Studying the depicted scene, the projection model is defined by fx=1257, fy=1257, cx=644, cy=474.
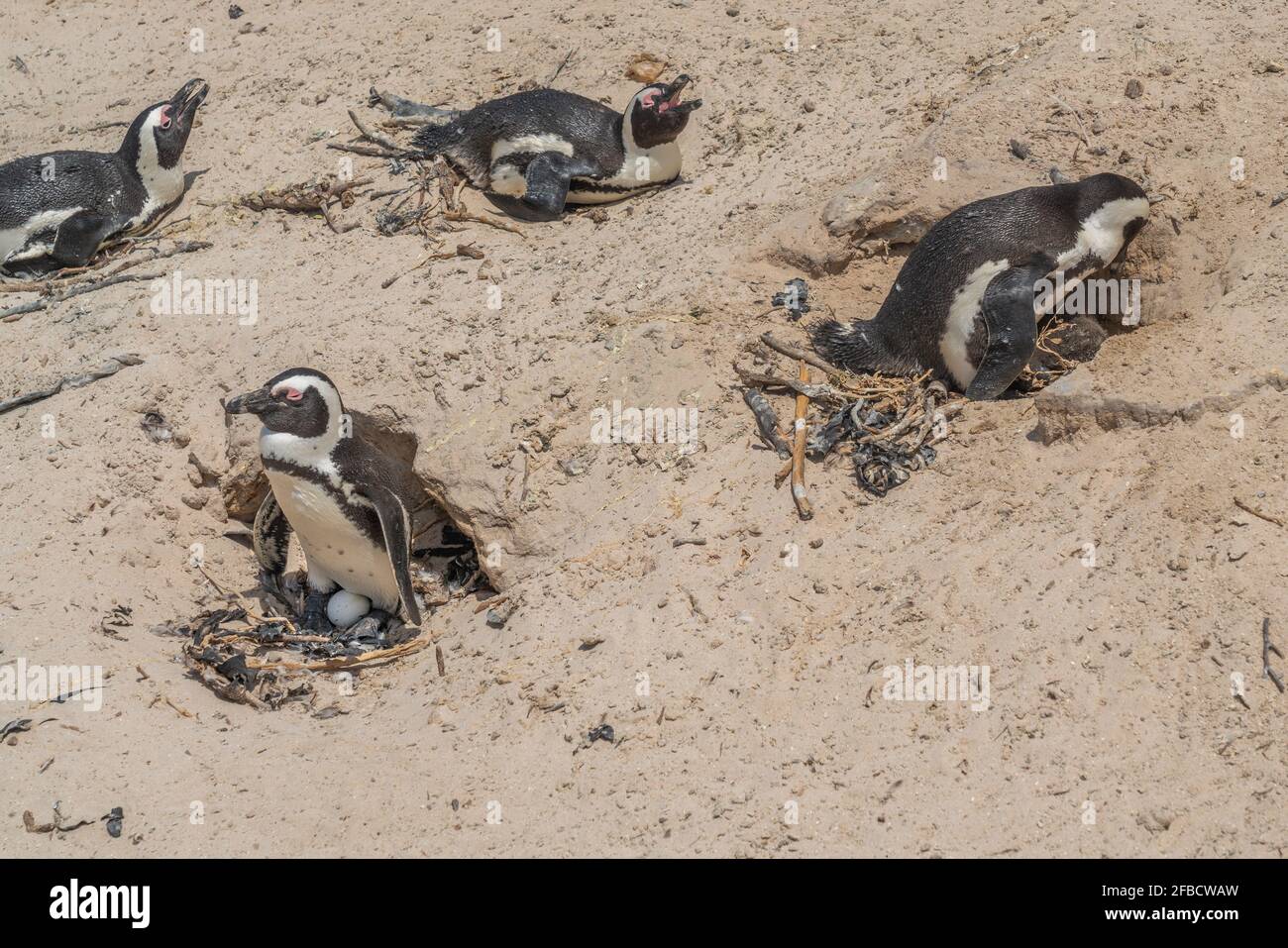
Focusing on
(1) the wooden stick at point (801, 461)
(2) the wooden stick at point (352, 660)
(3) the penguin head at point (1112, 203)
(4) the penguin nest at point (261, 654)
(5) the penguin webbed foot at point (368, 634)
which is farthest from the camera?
(5) the penguin webbed foot at point (368, 634)

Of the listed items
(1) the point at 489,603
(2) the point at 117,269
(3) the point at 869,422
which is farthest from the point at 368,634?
(2) the point at 117,269

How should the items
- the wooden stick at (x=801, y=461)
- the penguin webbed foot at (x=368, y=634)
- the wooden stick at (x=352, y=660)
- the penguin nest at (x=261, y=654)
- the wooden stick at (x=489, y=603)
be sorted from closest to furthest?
the wooden stick at (x=801, y=461) < the penguin nest at (x=261, y=654) < the wooden stick at (x=489, y=603) < the wooden stick at (x=352, y=660) < the penguin webbed foot at (x=368, y=634)

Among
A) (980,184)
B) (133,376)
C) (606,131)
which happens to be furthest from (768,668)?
(606,131)

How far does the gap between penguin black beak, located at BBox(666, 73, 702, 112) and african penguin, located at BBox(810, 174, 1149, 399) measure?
2325 millimetres

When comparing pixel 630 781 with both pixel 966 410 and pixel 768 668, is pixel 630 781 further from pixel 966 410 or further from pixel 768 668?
pixel 966 410

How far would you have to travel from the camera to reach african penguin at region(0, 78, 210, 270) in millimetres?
7688

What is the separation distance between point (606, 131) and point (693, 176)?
2.30 feet

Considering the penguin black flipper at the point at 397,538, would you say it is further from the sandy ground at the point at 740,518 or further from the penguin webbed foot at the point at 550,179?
the penguin webbed foot at the point at 550,179

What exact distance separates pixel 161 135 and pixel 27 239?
1.06 m

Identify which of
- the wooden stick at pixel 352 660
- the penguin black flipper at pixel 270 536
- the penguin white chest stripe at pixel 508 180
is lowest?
the wooden stick at pixel 352 660

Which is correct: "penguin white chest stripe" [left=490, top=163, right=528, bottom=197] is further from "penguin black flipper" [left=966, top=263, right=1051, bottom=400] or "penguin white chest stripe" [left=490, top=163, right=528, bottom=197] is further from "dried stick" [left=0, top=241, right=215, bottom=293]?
"penguin black flipper" [left=966, top=263, right=1051, bottom=400]

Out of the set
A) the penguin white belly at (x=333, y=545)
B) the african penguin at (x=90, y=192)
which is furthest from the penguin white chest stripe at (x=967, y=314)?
the african penguin at (x=90, y=192)

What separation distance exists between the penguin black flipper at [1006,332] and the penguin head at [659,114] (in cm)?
274

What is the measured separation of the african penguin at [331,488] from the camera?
5191 mm
